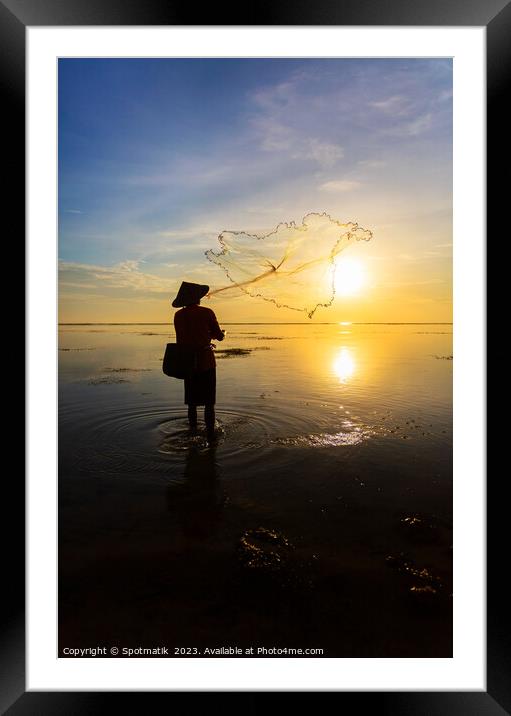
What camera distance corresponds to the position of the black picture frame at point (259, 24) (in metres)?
2.75

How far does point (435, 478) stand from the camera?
463cm

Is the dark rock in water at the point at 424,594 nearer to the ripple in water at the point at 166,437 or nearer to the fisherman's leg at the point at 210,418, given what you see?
the ripple in water at the point at 166,437

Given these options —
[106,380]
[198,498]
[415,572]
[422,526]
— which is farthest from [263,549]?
[106,380]

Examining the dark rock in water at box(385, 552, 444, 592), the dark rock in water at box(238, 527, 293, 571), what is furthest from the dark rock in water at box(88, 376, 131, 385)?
the dark rock in water at box(385, 552, 444, 592)

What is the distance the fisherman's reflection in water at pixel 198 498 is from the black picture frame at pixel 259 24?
1.21 meters

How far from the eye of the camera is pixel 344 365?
1334 cm

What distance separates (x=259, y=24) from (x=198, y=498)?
4.33 metres

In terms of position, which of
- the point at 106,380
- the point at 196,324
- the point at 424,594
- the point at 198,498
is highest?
the point at 196,324

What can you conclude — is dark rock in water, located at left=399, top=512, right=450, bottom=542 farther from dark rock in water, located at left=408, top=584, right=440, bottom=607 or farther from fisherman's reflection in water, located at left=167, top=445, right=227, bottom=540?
fisherman's reflection in water, located at left=167, top=445, right=227, bottom=540

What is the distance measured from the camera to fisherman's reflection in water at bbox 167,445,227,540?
3.61 meters

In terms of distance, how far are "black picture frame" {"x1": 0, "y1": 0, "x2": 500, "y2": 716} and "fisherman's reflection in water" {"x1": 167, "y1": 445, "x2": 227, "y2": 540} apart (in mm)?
1208

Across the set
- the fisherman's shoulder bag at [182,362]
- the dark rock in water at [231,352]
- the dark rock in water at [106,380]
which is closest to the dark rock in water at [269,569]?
the fisherman's shoulder bag at [182,362]

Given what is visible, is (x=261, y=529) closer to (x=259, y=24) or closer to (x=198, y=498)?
(x=198, y=498)

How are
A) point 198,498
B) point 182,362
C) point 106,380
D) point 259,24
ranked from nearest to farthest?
point 259,24 < point 198,498 < point 182,362 < point 106,380
